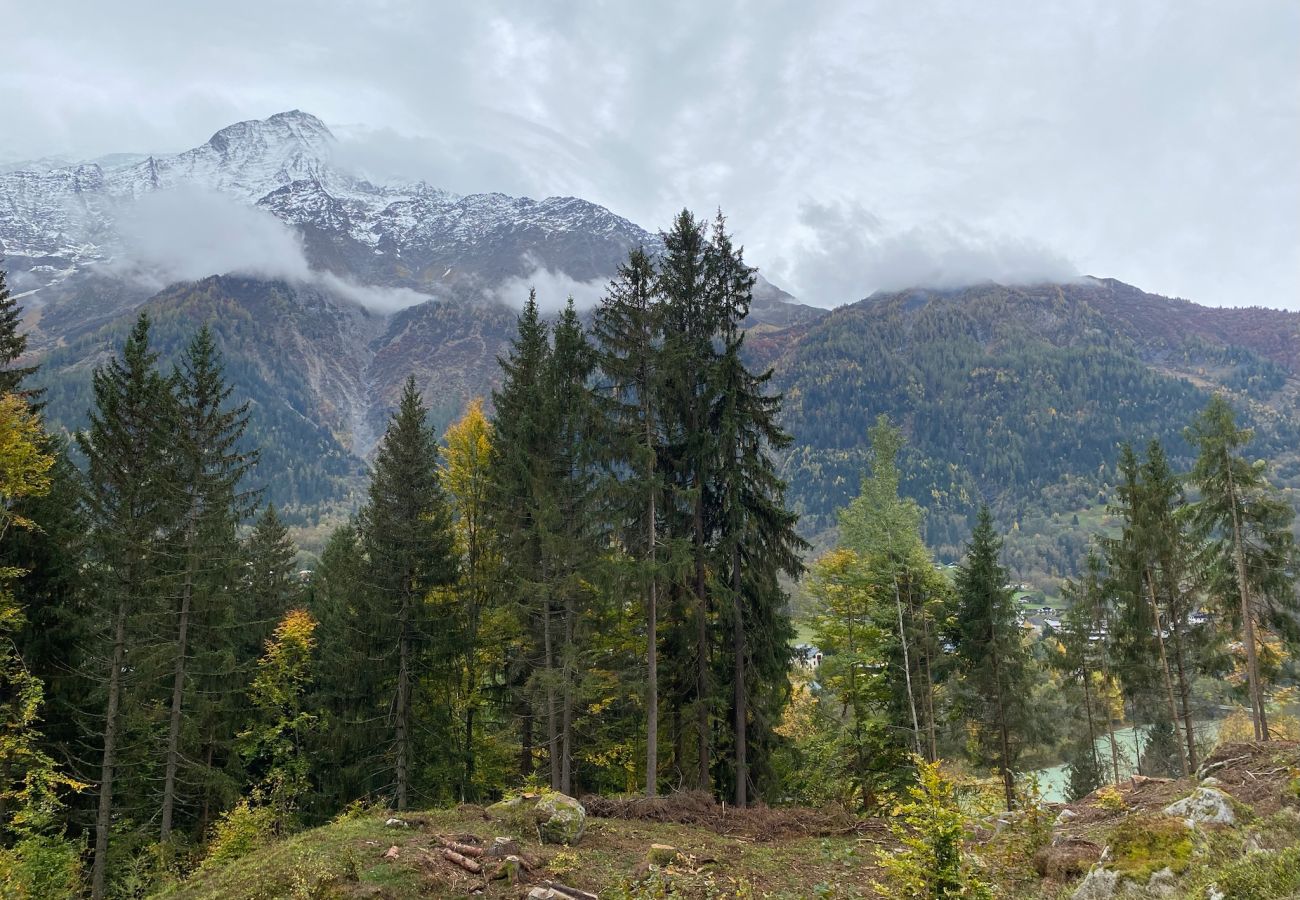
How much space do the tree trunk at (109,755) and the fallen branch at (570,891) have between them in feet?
47.4

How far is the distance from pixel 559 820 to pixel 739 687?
7186mm

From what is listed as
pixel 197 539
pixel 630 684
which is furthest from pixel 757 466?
pixel 197 539

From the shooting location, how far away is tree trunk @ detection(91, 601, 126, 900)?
56.2 feet

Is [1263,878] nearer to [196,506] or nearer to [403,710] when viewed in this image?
[403,710]

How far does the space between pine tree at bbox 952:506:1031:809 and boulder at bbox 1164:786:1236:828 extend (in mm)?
17137

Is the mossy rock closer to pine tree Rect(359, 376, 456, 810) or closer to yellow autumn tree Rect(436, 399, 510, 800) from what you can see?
yellow autumn tree Rect(436, 399, 510, 800)

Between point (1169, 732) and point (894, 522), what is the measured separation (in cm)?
2030

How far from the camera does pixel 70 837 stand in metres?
20.6

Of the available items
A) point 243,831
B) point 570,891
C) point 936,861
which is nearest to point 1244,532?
point 936,861

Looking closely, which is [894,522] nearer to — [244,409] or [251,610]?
[244,409]

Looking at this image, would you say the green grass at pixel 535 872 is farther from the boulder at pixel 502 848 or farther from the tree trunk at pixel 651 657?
the tree trunk at pixel 651 657

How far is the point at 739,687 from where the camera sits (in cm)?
1880

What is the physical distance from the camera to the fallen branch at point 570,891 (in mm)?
9914

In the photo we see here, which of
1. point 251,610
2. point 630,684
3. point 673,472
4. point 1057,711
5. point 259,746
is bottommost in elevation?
point 1057,711
